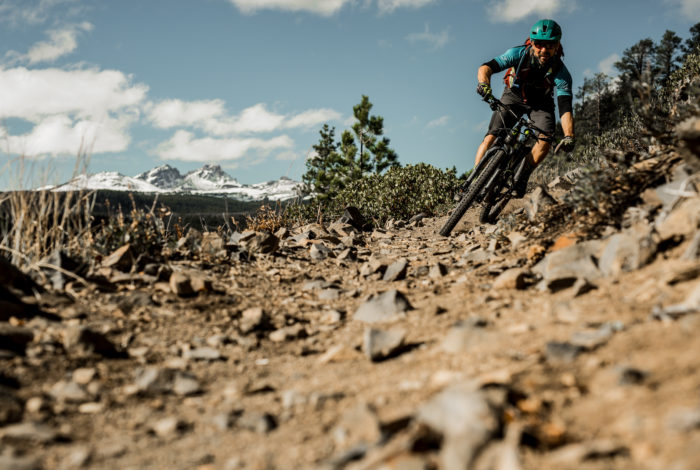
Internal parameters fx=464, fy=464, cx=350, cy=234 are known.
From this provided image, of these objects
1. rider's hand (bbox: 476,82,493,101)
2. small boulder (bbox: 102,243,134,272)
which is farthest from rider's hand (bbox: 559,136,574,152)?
small boulder (bbox: 102,243,134,272)

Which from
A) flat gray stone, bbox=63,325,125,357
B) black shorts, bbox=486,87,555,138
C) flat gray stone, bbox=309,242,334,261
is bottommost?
flat gray stone, bbox=63,325,125,357

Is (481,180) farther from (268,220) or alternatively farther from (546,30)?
(268,220)

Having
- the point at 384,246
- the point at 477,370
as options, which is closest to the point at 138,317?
the point at 477,370

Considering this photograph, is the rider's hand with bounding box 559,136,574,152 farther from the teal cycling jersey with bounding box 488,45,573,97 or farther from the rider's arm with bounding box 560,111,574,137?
the teal cycling jersey with bounding box 488,45,573,97

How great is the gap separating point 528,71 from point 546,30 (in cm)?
63

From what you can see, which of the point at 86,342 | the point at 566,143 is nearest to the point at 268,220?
the point at 566,143

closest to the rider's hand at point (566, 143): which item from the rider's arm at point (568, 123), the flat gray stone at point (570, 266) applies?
the rider's arm at point (568, 123)

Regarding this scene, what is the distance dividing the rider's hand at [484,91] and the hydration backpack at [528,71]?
0.48m

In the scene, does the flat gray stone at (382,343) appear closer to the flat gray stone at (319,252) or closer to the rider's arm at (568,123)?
the flat gray stone at (319,252)

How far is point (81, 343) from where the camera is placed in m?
2.94

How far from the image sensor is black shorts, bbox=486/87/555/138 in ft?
22.2

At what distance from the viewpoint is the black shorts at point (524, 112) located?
266 inches

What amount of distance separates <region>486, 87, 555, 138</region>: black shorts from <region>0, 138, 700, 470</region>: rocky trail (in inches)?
93.5

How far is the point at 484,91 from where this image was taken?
22.1 ft
